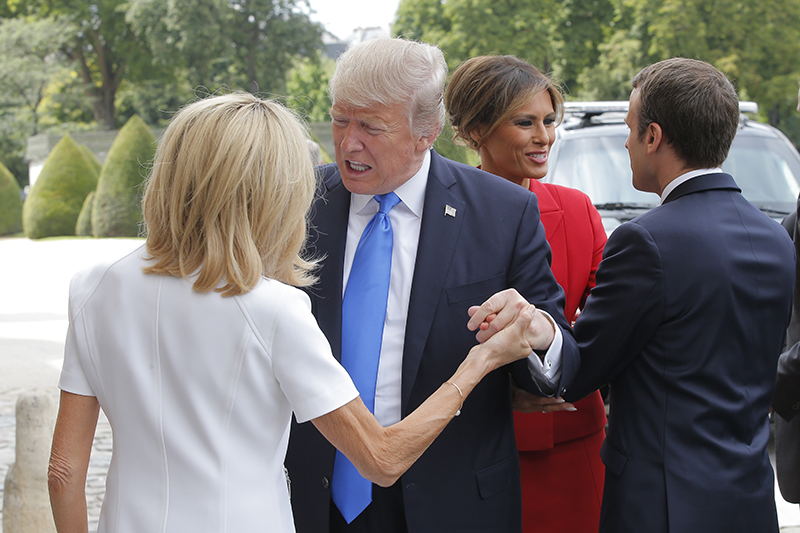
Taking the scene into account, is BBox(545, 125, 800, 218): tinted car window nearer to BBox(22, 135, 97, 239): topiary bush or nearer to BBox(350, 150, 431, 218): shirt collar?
BBox(350, 150, 431, 218): shirt collar

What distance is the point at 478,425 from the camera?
2.37m

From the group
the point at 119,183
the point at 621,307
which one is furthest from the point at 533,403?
the point at 119,183

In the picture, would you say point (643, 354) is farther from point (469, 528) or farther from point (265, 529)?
point (265, 529)

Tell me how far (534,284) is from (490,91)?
0.90 meters

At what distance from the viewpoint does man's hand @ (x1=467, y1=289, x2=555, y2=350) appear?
2160 millimetres

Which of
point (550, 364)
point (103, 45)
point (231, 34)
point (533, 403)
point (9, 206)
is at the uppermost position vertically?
→ point (550, 364)

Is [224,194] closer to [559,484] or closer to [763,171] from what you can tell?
[559,484]

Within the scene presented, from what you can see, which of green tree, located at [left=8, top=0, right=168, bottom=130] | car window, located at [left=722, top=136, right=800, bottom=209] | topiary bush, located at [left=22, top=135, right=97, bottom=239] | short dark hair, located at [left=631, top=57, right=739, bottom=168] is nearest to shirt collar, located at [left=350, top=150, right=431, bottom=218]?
short dark hair, located at [left=631, top=57, right=739, bottom=168]

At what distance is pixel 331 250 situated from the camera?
245 centimetres

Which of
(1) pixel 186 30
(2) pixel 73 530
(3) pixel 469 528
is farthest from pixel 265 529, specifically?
(1) pixel 186 30

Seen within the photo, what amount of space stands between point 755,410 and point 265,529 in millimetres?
1384

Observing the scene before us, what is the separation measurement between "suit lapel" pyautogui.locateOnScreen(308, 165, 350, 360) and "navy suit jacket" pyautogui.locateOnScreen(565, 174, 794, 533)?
76cm

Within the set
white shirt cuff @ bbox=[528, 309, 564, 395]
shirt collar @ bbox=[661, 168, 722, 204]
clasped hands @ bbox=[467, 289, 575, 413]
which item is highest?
shirt collar @ bbox=[661, 168, 722, 204]

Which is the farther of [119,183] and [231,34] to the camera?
[231,34]
